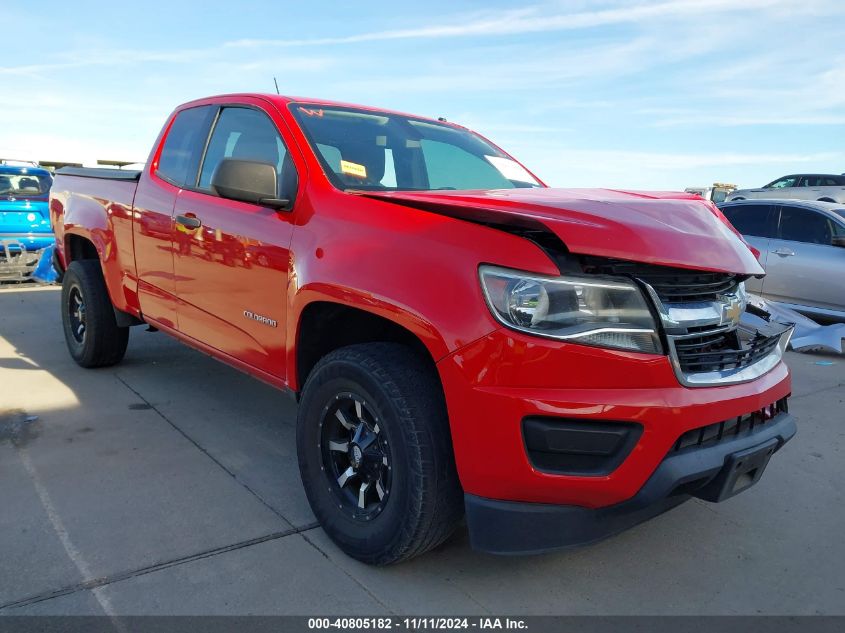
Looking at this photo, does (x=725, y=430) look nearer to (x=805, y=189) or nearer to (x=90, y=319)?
(x=90, y=319)

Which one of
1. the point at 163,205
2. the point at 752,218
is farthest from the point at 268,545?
the point at 752,218

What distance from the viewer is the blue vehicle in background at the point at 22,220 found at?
906cm

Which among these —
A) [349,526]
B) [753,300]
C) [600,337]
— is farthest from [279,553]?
[753,300]

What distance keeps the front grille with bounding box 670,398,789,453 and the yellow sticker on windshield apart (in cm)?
173

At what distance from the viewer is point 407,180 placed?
3.28 metres

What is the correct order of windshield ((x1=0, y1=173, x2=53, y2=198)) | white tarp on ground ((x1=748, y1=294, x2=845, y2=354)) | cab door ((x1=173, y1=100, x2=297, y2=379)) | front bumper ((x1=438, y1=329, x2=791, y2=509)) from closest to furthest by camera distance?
1. front bumper ((x1=438, y1=329, x2=791, y2=509))
2. cab door ((x1=173, y1=100, x2=297, y2=379))
3. white tarp on ground ((x1=748, y1=294, x2=845, y2=354))
4. windshield ((x1=0, y1=173, x2=53, y2=198))

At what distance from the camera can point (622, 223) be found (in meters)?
2.12

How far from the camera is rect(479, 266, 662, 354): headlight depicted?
2037mm

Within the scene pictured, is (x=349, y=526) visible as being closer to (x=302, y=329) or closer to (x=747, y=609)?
(x=302, y=329)

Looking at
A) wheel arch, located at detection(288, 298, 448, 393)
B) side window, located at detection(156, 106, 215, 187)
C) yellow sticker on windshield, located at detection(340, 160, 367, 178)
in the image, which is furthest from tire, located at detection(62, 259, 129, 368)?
yellow sticker on windshield, located at detection(340, 160, 367, 178)

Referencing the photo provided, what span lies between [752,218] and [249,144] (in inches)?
265

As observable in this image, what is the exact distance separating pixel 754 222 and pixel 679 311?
22.4 feet

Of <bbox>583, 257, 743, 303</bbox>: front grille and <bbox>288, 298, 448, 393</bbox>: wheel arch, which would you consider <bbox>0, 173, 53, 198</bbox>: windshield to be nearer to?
<bbox>288, 298, 448, 393</bbox>: wheel arch

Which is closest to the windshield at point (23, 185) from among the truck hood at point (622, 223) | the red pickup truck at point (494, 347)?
the red pickup truck at point (494, 347)
